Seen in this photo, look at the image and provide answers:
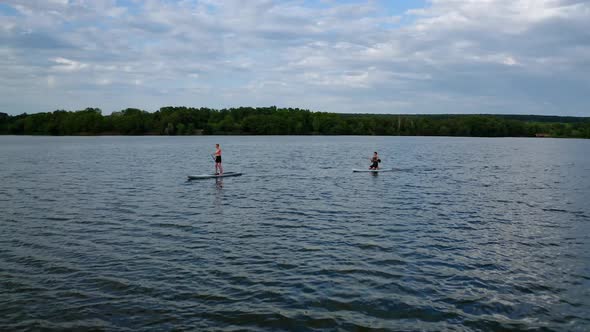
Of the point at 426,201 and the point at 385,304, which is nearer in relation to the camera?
the point at 385,304

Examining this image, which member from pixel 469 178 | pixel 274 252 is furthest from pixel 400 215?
pixel 469 178

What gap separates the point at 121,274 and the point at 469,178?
32.2m

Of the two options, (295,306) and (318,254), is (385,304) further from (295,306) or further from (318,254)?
(318,254)

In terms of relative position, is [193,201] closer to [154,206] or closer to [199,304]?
[154,206]

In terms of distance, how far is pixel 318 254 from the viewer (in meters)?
14.4

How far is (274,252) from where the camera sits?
1452 cm

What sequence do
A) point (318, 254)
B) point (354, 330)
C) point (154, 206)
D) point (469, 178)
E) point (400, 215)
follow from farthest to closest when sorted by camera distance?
point (469, 178) → point (154, 206) → point (400, 215) → point (318, 254) → point (354, 330)

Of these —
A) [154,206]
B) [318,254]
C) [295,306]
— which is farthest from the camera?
[154,206]

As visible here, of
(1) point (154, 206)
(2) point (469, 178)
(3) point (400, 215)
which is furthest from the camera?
(2) point (469, 178)

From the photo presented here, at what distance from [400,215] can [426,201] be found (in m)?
4.94

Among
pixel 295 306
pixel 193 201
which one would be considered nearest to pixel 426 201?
pixel 193 201

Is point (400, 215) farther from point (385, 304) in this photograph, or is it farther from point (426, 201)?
point (385, 304)

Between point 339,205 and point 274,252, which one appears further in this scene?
point 339,205

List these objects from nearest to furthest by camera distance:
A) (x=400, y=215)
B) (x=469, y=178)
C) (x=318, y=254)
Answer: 1. (x=318, y=254)
2. (x=400, y=215)
3. (x=469, y=178)
